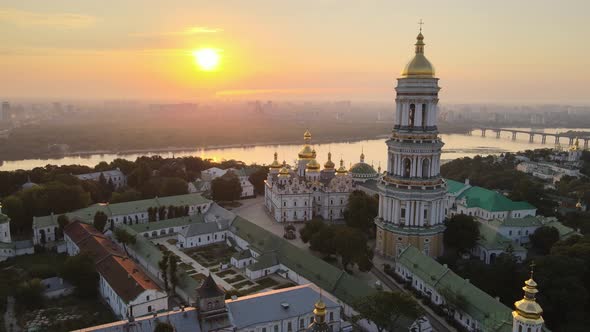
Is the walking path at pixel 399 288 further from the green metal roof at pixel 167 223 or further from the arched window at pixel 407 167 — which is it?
the green metal roof at pixel 167 223

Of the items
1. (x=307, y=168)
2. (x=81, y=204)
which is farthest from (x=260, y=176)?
(x=81, y=204)

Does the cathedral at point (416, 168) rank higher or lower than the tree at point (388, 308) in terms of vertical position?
higher

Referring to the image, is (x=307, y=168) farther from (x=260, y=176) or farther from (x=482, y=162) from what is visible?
(x=482, y=162)

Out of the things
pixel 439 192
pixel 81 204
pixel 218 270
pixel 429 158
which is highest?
pixel 429 158

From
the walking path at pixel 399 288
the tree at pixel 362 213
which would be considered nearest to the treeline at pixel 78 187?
the tree at pixel 362 213

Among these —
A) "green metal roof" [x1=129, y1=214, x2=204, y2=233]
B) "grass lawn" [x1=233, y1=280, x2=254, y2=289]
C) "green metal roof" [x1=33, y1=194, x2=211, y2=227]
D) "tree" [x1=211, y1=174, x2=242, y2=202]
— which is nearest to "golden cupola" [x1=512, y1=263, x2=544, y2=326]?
"grass lawn" [x1=233, y1=280, x2=254, y2=289]

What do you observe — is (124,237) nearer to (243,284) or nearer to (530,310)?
(243,284)
